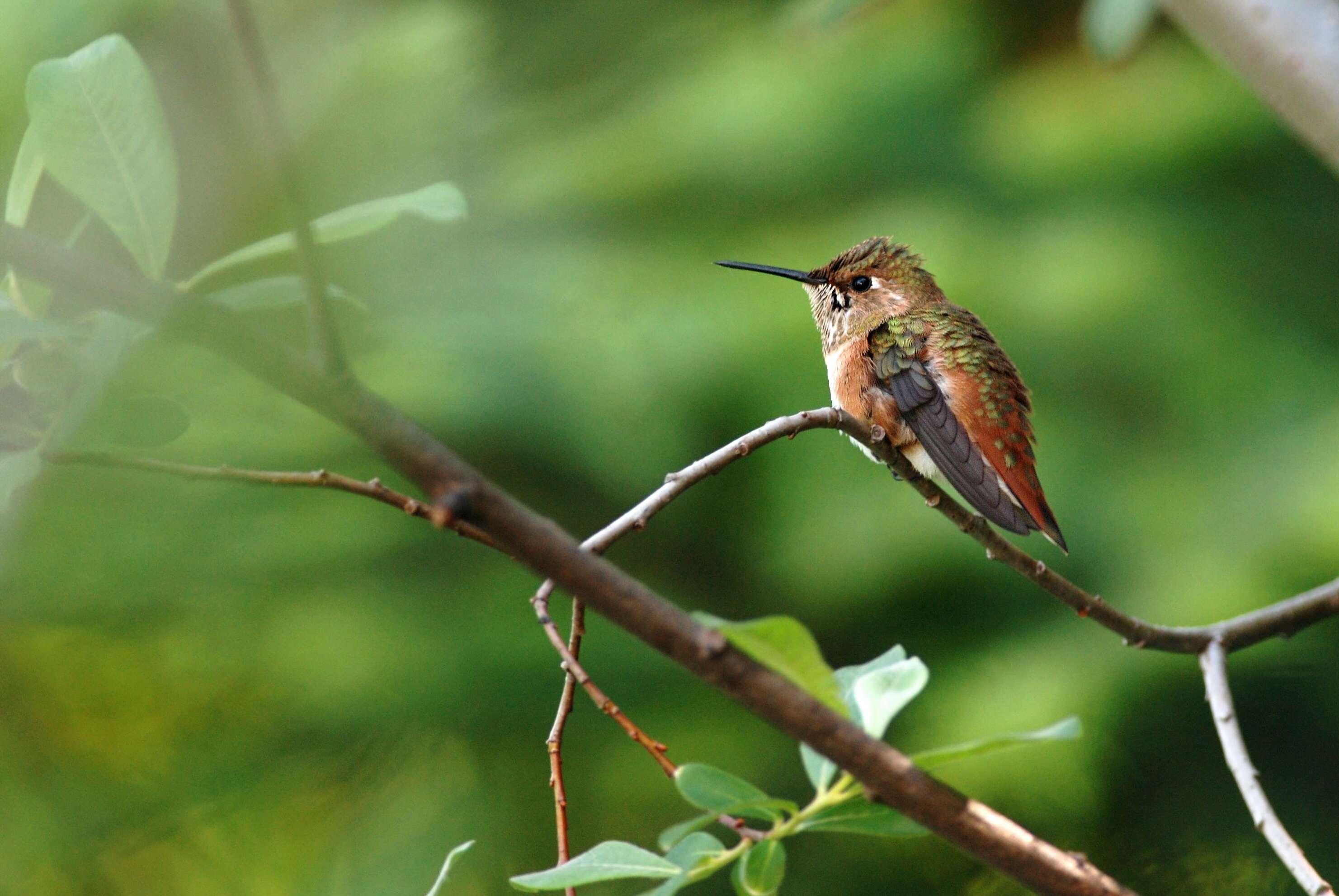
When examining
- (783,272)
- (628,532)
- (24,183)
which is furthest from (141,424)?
(783,272)

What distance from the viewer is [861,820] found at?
0.64 meters

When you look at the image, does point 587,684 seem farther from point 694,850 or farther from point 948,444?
point 948,444

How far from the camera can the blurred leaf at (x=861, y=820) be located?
2.08 ft

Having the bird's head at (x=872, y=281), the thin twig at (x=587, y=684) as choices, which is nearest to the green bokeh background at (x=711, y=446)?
the bird's head at (x=872, y=281)

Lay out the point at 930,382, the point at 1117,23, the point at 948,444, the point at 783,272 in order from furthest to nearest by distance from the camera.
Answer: the point at 783,272
the point at 930,382
the point at 948,444
the point at 1117,23

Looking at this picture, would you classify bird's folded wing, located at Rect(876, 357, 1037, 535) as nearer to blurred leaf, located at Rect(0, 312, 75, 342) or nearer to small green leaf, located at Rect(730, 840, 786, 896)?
small green leaf, located at Rect(730, 840, 786, 896)

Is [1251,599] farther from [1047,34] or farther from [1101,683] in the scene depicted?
[1047,34]

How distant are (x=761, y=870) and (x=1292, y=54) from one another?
1.46m

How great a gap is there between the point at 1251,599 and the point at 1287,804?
53 cm

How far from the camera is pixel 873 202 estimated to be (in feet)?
11.1

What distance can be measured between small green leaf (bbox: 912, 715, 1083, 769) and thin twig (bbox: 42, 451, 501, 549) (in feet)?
0.82

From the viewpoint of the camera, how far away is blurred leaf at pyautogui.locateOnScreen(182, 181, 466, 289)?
2.45ft

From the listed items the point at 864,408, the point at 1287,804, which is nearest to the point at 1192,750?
the point at 1287,804

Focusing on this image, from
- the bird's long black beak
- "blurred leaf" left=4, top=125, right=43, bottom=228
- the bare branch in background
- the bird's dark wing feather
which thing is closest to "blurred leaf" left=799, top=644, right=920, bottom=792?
"blurred leaf" left=4, top=125, right=43, bottom=228
